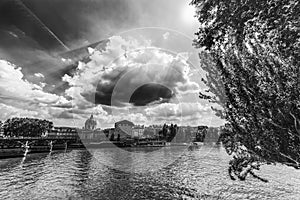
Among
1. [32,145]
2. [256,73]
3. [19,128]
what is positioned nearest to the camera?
[256,73]

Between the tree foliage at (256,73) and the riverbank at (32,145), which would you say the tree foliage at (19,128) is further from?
the tree foliage at (256,73)

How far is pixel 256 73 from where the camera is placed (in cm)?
676

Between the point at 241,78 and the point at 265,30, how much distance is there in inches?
72.8

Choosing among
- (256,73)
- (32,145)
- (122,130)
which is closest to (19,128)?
(32,145)

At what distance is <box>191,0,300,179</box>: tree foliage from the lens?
6070 millimetres

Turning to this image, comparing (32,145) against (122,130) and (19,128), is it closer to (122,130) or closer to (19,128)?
(19,128)

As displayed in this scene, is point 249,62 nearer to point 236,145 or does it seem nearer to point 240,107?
point 240,107

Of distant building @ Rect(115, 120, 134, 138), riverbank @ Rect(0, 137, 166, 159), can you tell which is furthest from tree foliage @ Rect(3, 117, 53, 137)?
distant building @ Rect(115, 120, 134, 138)

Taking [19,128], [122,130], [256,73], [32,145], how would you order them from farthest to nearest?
[122,130], [19,128], [32,145], [256,73]

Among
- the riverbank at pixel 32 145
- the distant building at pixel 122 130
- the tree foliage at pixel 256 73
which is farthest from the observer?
the distant building at pixel 122 130

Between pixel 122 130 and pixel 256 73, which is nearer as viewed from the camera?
pixel 256 73

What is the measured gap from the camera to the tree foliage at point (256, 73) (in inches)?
239

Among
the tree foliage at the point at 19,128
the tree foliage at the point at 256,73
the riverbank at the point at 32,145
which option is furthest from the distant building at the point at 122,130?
the tree foliage at the point at 256,73

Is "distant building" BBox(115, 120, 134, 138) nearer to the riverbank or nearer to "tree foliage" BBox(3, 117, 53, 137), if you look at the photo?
the riverbank
